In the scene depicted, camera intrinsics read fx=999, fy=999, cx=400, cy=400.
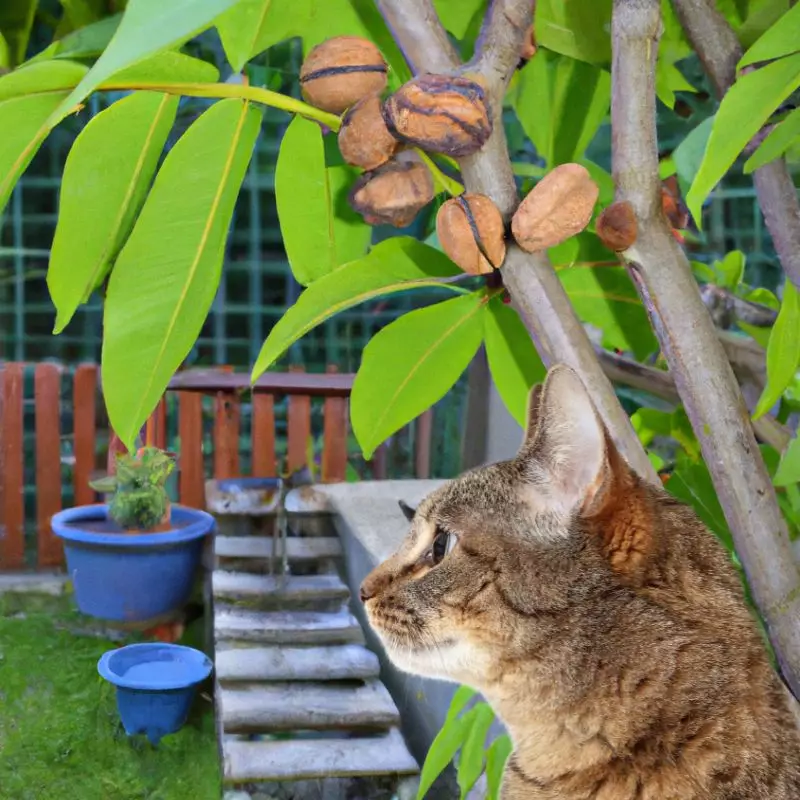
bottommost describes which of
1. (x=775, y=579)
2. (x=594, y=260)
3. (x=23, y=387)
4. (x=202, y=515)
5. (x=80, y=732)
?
(x=80, y=732)

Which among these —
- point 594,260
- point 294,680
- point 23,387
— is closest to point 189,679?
point 294,680

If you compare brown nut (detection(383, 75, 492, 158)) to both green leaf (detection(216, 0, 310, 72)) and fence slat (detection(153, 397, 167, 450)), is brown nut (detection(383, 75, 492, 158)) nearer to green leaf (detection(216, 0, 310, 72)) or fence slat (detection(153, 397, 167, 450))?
green leaf (detection(216, 0, 310, 72))

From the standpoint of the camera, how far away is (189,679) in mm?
1634

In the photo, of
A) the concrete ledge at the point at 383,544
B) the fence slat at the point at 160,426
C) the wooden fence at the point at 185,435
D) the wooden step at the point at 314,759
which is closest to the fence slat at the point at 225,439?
the wooden fence at the point at 185,435

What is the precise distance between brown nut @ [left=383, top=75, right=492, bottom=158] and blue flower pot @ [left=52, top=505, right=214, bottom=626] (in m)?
1.61

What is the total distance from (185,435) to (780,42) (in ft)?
6.63

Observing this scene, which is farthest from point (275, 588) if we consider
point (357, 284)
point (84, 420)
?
point (357, 284)

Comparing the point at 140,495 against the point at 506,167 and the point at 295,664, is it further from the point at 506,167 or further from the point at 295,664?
the point at 506,167

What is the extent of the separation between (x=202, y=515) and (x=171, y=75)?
5.52ft

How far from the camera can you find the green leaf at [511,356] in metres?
0.49

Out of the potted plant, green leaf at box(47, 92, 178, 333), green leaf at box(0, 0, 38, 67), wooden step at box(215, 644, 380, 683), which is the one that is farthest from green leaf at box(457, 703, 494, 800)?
the potted plant

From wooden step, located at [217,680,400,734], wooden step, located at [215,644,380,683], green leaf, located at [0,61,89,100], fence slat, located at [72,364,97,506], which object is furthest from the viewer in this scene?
fence slat, located at [72,364,97,506]

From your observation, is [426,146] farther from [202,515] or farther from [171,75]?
[202,515]

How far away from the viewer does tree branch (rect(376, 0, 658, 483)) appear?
358mm
